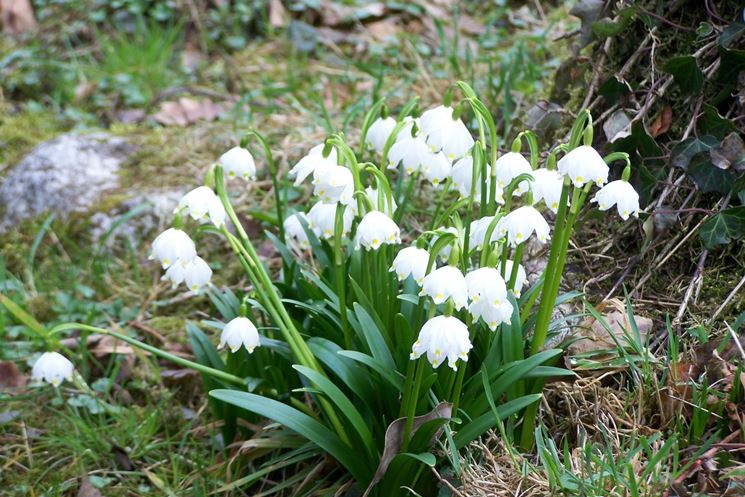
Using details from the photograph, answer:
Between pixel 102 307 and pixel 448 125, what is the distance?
1.70m

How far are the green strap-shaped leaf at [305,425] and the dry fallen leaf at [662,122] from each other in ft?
3.94

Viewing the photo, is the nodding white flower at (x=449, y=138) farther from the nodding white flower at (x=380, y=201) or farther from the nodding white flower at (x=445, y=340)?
the nodding white flower at (x=445, y=340)

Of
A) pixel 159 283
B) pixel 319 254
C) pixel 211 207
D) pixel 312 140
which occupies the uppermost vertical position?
pixel 211 207

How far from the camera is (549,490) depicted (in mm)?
1605

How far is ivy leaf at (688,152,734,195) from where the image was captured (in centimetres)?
202

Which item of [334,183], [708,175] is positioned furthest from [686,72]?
[334,183]

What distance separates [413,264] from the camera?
1.59m

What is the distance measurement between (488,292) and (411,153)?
0.42 m

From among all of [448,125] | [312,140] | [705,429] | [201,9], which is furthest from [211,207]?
[201,9]

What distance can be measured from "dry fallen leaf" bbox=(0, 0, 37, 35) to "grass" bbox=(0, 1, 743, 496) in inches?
12.1

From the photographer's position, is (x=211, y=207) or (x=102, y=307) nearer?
(x=211, y=207)

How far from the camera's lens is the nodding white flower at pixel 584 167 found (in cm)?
151

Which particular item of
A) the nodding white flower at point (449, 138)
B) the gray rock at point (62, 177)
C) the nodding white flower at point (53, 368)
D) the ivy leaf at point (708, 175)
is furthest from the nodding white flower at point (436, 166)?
the gray rock at point (62, 177)

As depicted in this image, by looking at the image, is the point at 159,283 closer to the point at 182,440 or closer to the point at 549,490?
the point at 182,440
